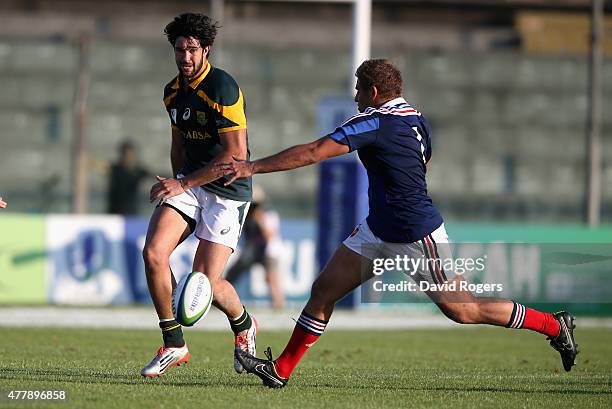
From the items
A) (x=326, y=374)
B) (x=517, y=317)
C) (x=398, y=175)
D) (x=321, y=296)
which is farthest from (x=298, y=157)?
(x=326, y=374)

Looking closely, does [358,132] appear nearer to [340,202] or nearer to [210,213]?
[210,213]

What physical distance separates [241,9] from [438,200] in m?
6.93

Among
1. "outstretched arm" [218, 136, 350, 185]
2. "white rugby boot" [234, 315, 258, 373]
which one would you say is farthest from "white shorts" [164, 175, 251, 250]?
"outstretched arm" [218, 136, 350, 185]

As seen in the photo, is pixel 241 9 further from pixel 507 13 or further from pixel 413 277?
pixel 413 277

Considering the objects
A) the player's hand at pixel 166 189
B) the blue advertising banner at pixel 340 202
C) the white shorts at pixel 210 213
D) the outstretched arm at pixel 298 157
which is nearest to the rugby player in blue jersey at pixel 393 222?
the outstretched arm at pixel 298 157

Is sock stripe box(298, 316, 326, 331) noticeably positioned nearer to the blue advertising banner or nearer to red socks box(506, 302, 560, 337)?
red socks box(506, 302, 560, 337)

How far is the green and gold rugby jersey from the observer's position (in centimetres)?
832

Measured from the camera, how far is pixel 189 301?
312 inches

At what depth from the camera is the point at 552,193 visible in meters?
24.9

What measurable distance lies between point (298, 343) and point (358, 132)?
149 centimetres

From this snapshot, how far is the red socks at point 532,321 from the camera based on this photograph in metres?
7.91

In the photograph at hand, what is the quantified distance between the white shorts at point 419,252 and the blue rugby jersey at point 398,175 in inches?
1.6

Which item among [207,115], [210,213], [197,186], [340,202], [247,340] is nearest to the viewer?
[197,186]

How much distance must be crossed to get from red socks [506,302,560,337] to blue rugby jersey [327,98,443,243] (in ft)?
2.55
